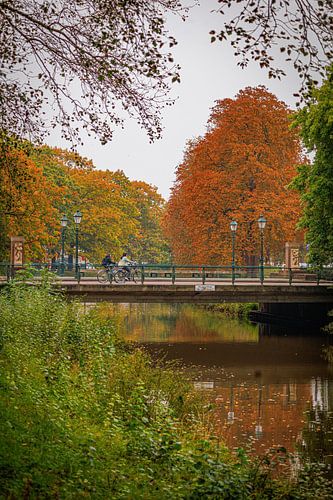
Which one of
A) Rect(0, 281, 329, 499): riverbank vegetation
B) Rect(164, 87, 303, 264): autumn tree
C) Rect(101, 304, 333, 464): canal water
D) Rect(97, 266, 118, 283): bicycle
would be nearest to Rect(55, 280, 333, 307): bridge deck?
Rect(97, 266, 118, 283): bicycle

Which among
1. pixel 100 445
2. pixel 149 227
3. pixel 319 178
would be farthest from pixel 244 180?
pixel 149 227

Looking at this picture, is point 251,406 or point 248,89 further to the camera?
point 248,89

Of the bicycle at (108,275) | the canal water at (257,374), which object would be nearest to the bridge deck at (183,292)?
the bicycle at (108,275)

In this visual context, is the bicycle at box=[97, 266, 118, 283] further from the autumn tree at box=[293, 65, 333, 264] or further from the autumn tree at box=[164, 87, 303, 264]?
the autumn tree at box=[164, 87, 303, 264]

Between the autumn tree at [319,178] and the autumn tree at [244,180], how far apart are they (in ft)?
38.2

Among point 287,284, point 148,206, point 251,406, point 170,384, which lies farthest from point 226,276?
point 148,206

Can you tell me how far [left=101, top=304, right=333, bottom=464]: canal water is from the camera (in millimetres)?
16781

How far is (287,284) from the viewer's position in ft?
126

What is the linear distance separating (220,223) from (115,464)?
3728cm

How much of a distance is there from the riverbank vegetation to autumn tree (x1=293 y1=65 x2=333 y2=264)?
17.2 metres

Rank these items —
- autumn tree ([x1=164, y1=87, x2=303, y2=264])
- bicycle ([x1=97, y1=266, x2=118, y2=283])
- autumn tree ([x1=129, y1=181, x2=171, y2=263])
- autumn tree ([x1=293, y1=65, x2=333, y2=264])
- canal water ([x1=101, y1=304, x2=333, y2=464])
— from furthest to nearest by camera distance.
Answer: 1. autumn tree ([x1=129, y1=181, x2=171, y2=263])
2. autumn tree ([x1=164, y1=87, x2=303, y2=264])
3. bicycle ([x1=97, y1=266, x2=118, y2=283])
4. autumn tree ([x1=293, y1=65, x2=333, y2=264])
5. canal water ([x1=101, y1=304, x2=333, y2=464])

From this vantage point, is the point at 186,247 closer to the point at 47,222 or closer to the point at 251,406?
the point at 47,222

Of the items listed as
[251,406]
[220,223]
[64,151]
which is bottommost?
[251,406]

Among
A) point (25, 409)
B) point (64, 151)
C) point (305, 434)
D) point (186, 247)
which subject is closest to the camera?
point (25, 409)
